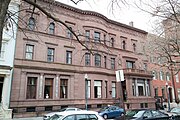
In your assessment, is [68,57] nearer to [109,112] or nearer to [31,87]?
[31,87]

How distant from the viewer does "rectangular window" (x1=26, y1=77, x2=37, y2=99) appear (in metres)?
24.6

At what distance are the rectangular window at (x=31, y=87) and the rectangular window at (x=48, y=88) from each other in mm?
1625

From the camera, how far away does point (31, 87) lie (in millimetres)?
24906

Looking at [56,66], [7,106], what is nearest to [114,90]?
[56,66]

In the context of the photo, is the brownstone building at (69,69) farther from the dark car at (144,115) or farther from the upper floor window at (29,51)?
the dark car at (144,115)

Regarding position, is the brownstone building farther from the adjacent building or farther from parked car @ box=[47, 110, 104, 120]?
parked car @ box=[47, 110, 104, 120]

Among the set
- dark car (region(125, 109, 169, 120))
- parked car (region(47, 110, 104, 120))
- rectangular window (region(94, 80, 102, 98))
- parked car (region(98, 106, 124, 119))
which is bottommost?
parked car (region(98, 106, 124, 119))

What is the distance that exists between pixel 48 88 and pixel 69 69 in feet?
14.6

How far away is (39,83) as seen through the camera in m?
25.4

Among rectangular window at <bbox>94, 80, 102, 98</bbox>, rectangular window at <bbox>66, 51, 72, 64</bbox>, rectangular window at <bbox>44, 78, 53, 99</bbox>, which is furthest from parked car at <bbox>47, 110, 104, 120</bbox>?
rectangular window at <bbox>94, 80, 102, 98</bbox>

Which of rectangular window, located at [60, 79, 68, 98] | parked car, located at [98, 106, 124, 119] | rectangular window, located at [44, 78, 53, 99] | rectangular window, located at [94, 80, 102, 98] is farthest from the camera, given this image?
rectangular window, located at [94, 80, 102, 98]

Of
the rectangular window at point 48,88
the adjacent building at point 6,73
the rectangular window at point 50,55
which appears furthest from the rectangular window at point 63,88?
the adjacent building at point 6,73

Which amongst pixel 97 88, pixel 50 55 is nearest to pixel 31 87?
pixel 50 55

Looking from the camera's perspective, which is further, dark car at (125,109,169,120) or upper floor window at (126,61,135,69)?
upper floor window at (126,61,135,69)
